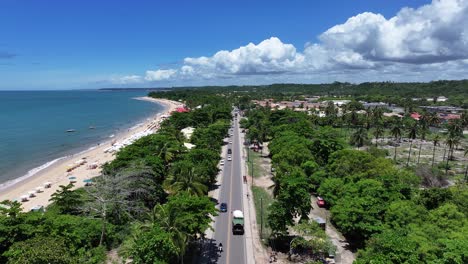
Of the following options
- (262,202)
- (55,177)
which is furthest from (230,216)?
(55,177)

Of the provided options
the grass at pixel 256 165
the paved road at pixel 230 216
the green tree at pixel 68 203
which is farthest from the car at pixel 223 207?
the green tree at pixel 68 203

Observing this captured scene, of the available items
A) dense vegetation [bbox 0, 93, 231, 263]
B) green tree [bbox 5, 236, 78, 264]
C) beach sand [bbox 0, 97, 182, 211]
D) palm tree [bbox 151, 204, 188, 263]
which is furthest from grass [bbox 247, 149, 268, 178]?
green tree [bbox 5, 236, 78, 264]

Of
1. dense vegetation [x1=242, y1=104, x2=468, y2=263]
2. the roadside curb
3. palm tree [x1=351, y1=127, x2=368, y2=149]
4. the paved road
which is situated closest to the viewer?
dense vegetation [x1=242, y1=104, x2=468, y2=263]

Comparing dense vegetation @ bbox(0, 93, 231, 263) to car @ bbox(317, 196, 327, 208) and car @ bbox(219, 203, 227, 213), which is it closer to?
car @ bbox(219, 203, 227, 213)

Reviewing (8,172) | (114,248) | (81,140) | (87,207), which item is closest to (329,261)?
(114,248)

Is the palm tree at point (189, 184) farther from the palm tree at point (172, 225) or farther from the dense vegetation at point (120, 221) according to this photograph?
the palm tree at point (172, 225)

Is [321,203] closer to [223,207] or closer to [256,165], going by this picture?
[223,207]
